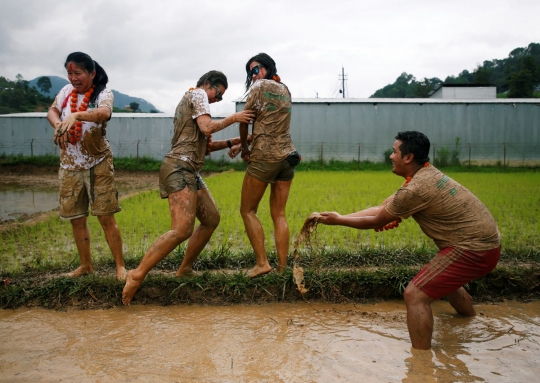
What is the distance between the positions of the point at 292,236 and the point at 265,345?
289 centimetres

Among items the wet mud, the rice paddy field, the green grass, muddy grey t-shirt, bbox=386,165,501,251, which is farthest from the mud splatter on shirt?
the green grass

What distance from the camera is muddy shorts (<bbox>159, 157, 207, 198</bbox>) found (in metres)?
3.80

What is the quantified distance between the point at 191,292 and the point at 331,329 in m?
1.24

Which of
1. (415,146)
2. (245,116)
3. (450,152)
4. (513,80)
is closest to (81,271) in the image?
(245,116)

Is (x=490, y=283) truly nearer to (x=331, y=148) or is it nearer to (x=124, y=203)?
(x=124, y=203)

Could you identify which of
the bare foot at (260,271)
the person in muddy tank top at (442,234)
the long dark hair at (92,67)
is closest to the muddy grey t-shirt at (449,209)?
the person in muddy tank top at (442,234)

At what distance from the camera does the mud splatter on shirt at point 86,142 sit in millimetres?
4004

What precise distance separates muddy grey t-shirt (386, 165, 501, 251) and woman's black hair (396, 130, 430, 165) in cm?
11

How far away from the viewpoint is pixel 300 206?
26.5 feet

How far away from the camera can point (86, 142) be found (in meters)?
4.00

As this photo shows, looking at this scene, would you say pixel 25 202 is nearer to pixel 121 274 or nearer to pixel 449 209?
pixel 121 274

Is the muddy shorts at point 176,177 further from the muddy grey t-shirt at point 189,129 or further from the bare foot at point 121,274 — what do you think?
the bare foot at point 121,274

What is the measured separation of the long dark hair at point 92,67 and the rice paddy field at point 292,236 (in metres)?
1.66

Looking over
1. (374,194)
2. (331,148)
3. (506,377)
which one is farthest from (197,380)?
(331,148)
